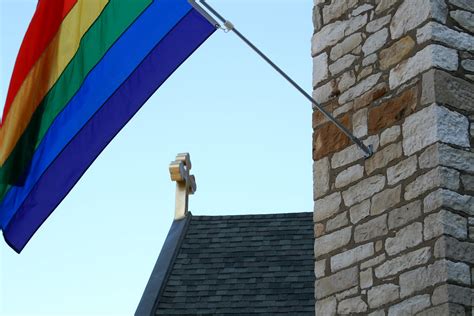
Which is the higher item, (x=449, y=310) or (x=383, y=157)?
(x=383, y=157)

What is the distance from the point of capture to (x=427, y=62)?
27.5 ft

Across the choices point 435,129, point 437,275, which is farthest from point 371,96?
point 437,275

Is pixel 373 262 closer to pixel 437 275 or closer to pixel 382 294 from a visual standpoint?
pixel 382 294

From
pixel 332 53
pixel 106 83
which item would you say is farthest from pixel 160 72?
pixel 332 53

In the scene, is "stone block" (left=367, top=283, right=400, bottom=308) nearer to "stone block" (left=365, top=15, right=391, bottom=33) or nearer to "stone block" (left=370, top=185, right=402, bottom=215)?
"stone block" (left=370, top=185, right=402, bottom=215)

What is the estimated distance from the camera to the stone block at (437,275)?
308 inches

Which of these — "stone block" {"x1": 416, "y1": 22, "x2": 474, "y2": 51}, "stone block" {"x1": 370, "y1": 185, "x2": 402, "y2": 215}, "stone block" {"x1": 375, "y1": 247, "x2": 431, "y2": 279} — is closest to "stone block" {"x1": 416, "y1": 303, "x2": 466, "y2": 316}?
"stone block" {"x1": 375, "y1": 247, "x2": 431, "y2": 279}

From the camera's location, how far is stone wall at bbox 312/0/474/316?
7984 mm

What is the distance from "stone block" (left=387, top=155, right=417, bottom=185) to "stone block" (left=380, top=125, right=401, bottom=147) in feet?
0.63

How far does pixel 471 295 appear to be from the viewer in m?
7.83

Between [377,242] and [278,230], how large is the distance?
34.7 ft

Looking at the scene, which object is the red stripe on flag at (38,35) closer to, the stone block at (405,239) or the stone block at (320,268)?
the stone block at (320,268)

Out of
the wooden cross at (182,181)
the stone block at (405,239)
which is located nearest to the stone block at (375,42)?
the stone block at (405,239)

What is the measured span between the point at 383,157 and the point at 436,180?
22.6 inches
